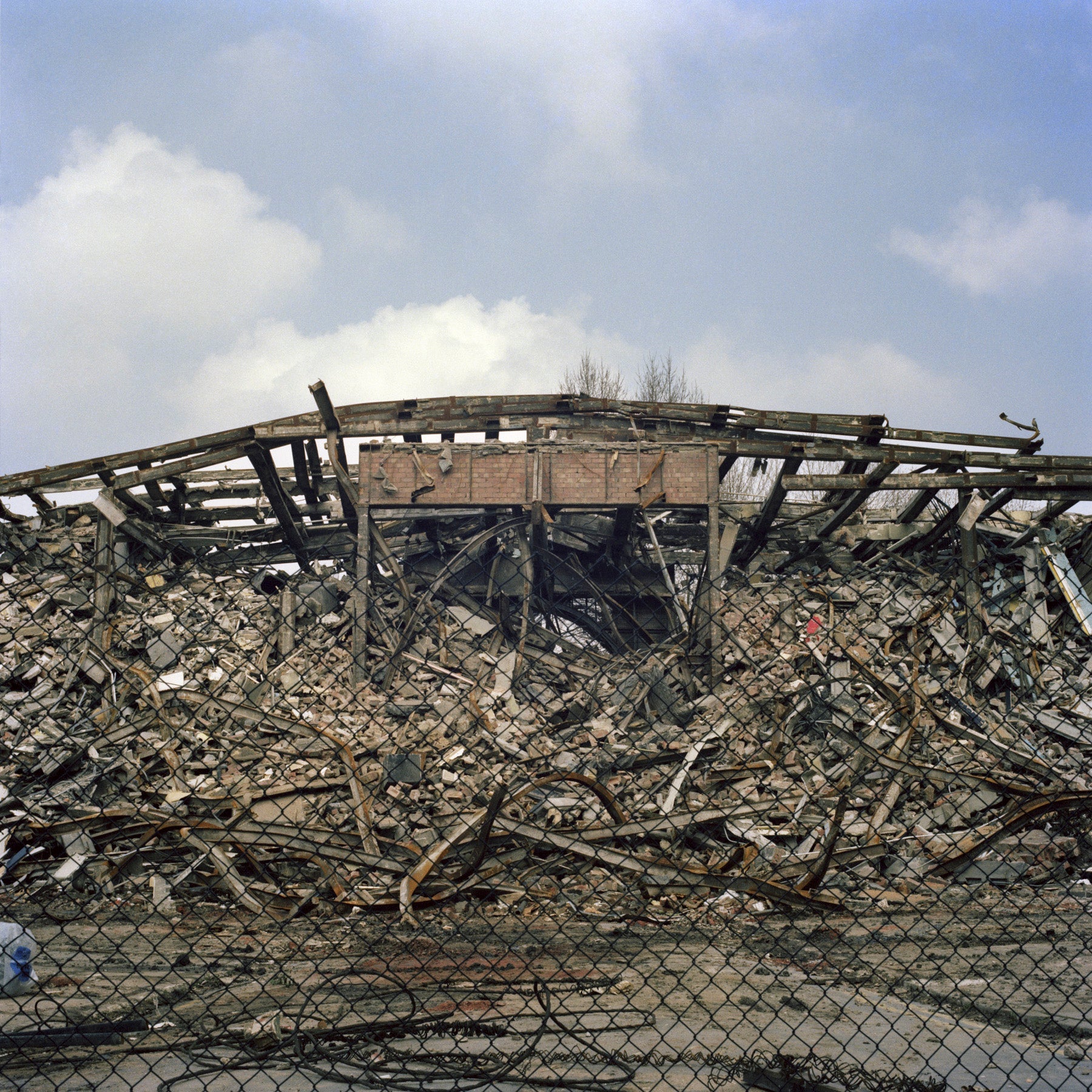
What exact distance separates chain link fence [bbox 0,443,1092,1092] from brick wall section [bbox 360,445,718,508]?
522mm

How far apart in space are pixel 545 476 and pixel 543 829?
701 cm

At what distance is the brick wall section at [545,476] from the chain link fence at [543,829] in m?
0.52

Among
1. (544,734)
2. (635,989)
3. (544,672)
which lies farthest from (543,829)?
(544,672)

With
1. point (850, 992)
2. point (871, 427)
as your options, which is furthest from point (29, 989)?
point (871, 427)

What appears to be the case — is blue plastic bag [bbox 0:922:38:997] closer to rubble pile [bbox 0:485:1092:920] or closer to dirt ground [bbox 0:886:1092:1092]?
dirt ground [bbox 0:886:1092:1092]

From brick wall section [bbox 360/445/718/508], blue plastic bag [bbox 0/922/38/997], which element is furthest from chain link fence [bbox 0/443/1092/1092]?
brick wall section [bbox 360/445/718/508]

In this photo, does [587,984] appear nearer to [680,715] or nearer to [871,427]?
[680,715]

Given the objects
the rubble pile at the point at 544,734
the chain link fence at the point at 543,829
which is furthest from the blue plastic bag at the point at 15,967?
the rubble pile at the point at 544,734

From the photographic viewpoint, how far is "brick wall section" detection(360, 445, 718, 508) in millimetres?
11062

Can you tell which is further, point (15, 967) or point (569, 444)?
point (569, 444)

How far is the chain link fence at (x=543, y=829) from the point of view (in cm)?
329

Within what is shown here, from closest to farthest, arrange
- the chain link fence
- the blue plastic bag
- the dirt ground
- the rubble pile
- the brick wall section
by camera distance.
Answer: the dirt ground < the chain link fence < the blue plastic bag < the rubble pile < the brick wall section

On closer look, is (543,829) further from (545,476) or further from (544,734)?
(545,476)

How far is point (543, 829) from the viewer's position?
445 centimetres
